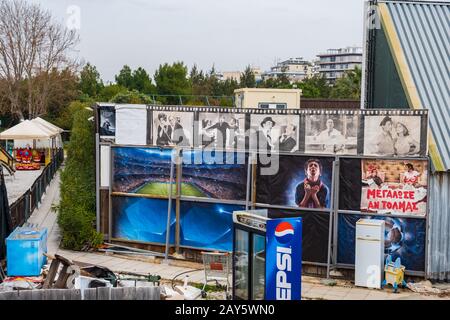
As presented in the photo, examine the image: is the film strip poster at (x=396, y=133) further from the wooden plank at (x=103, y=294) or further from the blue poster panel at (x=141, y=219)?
the wooden plank at (x=103, y=294)

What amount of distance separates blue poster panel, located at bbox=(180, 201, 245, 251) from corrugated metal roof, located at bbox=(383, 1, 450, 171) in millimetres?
5566

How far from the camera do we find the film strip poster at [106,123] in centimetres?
1916

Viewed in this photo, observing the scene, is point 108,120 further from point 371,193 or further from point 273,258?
point 273,258

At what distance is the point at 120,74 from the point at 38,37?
16364 millimetres

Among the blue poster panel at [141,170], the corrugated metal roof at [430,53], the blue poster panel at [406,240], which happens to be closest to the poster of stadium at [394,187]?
the blue poster panel at [406,240]

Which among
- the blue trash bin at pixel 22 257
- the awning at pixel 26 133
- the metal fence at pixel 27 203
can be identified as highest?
the awning at pixel 26 133

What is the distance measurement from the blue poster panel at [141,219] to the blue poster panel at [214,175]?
91cm

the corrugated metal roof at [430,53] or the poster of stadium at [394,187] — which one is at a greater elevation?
the corrugated metal roof at [430,53]

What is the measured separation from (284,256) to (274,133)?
20.9ft

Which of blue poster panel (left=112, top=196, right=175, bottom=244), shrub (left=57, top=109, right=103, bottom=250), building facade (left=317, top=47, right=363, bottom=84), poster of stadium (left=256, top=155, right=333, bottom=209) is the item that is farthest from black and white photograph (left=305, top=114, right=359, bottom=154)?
building facade (left=317, top=47, right=363, bottom=84)

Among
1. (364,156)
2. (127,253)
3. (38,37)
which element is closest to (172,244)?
(127,253)

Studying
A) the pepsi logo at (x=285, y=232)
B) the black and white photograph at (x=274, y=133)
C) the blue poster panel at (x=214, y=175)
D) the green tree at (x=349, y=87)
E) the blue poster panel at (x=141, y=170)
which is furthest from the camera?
the green tree at (x=349, y=87)

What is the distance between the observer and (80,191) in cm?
1947

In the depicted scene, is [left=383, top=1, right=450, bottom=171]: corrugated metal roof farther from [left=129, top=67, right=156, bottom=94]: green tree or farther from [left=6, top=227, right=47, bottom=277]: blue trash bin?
[left=129, top=67, right=156, bottom=94]: green tree
